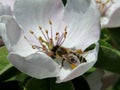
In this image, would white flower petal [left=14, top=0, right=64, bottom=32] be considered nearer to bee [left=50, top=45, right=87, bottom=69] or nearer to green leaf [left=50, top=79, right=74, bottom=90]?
bee [left=50, top=45, right=87, bottom=69]

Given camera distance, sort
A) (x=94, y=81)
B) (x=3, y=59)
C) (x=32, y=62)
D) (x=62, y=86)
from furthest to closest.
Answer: (x=94, y=81), (x=3, y=59), (x=62, y=86), (x=32, y=62)

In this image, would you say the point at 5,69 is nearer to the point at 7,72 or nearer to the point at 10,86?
the point at 7,72

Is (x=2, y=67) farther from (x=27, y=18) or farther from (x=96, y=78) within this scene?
(x=96, y=78)

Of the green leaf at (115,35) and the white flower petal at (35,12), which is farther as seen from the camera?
the green leaf at (115,35)

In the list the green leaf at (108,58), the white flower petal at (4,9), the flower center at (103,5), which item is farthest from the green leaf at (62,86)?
the flower center at (103,5)

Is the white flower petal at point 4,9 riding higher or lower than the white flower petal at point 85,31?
higher

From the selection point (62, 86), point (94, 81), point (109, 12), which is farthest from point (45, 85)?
point (109, 12)

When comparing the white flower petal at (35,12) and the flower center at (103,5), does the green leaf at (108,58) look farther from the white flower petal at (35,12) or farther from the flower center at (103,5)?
the flower center at (103,5)

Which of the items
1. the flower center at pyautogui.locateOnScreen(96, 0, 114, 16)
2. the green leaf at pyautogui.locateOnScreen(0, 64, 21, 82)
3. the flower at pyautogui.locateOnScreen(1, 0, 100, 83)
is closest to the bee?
the flower at pyautogui.locateOnScreen(1, 0, 100, 83)
